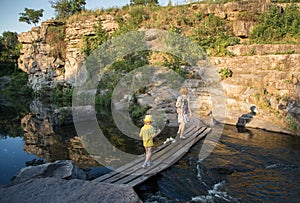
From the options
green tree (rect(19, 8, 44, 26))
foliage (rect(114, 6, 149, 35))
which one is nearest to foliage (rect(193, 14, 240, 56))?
foliage (rect(114, 6, 149, 35))

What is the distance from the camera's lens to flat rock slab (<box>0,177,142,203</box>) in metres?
3.57

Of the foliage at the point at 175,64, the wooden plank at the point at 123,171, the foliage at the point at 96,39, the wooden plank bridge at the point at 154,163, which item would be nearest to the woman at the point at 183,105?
the wooden plank bridge at the point at 154,163

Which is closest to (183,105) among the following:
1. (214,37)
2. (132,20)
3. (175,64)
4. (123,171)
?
(123,171)

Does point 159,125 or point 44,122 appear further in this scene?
point 44,122

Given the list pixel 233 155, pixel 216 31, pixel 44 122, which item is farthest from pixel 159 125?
pixel 216 31

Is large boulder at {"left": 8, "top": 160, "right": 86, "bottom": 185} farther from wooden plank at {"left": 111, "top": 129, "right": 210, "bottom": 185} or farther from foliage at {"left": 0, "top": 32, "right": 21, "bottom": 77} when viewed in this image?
foliage at {"left": 0, "top": 32, "right": 21, "bottom": 77}

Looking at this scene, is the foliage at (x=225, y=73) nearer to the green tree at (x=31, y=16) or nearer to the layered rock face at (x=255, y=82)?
the layered rock face at (x=255, y=82)

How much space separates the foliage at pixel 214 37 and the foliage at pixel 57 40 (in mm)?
13854

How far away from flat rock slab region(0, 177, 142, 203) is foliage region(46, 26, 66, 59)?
2113 cm

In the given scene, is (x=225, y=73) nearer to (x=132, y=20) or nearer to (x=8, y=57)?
(x=132, y=20)

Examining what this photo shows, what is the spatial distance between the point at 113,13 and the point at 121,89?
10054mm

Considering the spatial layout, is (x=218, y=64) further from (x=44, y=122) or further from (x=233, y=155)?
(x=44, y=122)

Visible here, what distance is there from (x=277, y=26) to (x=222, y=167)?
41.9ft

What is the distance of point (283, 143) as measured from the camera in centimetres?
748
